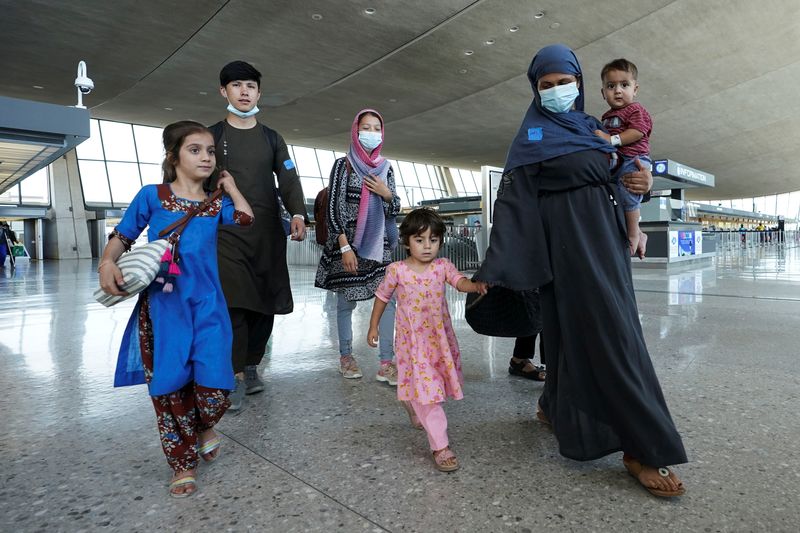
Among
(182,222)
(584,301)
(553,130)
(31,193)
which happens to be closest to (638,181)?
(553,130)

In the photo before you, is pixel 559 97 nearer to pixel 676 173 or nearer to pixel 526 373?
pixel 526 373

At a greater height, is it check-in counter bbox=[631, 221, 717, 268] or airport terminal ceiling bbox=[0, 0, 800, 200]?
airport terminal ceiling bbox=[0, 0, 800, 200]

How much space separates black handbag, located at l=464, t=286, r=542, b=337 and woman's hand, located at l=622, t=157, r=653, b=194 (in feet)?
1.90

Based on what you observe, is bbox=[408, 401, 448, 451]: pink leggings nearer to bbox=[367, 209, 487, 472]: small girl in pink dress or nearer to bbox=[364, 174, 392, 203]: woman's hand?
bbox=[367, 209, 487, 472]: small girl in pink dress

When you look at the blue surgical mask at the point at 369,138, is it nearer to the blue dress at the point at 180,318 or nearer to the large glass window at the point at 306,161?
the blue dress at the point at 180,318

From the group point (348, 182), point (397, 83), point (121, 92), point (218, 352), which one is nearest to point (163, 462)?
point (218, 352)

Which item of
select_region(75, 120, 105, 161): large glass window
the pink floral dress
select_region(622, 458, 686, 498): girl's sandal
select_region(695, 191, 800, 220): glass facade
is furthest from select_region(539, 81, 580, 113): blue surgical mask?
select_region(695, 191, 800, 220): glass facade

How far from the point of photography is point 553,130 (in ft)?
6.01

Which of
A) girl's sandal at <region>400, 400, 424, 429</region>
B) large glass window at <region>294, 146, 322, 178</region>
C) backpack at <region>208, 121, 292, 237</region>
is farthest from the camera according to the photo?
large glass window at <region>294, 146, 322, 178</region>

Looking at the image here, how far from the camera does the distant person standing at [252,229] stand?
2484mm

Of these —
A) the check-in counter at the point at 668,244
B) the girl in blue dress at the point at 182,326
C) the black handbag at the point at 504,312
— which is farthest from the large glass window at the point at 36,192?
the black handbag at the point at 504,312

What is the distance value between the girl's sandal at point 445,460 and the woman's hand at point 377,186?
5.24 ft

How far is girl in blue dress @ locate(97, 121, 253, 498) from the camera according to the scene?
167 cm

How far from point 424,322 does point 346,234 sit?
1.12 meters
